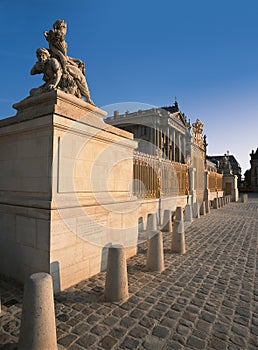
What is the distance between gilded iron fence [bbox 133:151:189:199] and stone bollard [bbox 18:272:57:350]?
618 centimetres

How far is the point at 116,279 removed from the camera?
3.45 metres

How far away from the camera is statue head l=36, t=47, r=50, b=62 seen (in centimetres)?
478

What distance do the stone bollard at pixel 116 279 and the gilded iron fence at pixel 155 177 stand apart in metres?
4.94

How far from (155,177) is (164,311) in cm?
683

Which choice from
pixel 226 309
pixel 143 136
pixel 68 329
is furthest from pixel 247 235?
pixel 143 136

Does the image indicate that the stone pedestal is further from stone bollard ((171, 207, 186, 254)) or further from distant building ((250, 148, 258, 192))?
distant building ((250, 148, 258, 192))

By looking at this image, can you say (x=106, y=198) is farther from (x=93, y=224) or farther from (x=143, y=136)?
(x=143, y=136)

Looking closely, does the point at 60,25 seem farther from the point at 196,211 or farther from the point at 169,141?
the point at 169,141

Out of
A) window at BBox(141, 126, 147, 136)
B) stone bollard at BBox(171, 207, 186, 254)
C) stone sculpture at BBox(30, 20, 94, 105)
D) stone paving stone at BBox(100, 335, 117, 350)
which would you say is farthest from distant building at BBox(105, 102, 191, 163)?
stone paving stone at BBox(100, 335, 117, 350)

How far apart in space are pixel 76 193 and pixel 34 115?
170cm

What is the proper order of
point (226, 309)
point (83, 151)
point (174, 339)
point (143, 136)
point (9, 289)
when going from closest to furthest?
1. point (174, 339)
2. point (226, 309)
3. point (9, 289)
4. point (83, 151)
5. point (143, 136)

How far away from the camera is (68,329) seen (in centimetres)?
276

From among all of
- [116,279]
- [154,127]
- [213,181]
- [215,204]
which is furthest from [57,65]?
[154,127]

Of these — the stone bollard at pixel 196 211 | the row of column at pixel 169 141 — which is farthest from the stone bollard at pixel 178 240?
the row of column at pixel 169 141
